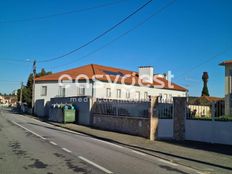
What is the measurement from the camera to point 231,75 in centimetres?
3250

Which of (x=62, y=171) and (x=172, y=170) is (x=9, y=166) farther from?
Result: (x=172, y=170)

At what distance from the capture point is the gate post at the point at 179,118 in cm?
1759

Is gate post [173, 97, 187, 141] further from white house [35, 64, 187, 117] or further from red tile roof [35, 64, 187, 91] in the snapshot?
red tile roof [35, 64, 187, 91]

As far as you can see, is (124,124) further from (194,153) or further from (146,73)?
(146,73)

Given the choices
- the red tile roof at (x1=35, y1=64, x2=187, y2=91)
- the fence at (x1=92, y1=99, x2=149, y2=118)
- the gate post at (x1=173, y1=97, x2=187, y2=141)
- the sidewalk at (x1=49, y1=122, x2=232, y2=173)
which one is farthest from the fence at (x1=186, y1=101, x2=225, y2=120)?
the red tile roof at (x1=35, y1=64, x2=187, y2=91)

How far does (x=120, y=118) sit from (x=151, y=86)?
32.1m

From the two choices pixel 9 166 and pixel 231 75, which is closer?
pixel 9 166

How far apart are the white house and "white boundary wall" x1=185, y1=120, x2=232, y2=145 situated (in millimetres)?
26093

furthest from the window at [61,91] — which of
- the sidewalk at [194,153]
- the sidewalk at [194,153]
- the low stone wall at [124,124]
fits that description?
the sidewalk at [194,153]

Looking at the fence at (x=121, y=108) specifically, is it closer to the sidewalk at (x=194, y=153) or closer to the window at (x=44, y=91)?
the sidewalk at (x=194, y=153)

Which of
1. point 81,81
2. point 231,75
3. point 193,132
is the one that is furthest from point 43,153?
point 81,81

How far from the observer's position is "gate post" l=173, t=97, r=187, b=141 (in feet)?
57.7

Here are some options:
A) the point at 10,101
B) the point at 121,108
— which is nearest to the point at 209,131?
the point at 121,108

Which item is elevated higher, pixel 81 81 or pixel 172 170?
pixel 81 81
